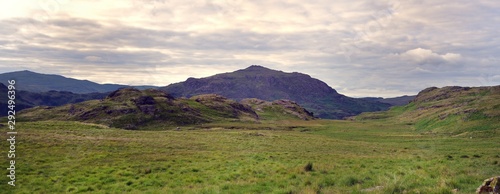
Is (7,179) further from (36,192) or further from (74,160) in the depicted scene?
(74,160)

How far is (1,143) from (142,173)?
25197 millimetres

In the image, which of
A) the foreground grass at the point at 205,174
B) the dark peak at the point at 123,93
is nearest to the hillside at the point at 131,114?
the dark peak at the point at 123,93

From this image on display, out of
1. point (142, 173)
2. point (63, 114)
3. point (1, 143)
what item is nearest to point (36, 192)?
point (142, 173)

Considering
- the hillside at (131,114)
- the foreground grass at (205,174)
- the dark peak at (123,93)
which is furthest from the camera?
the dark peak at (123,93)

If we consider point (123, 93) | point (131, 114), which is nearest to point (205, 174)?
point (131, 114)

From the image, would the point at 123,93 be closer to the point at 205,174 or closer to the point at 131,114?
the point at 131,114

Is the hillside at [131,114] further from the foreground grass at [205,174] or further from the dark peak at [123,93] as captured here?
the foreground grass at [205,174]

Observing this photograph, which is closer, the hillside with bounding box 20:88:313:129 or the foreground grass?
the foreground grass

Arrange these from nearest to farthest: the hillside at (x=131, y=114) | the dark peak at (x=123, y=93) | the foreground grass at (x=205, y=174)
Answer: the foreground grass at (x=205, y=174) → the hillside at (x=131, y=114) → the dark peak at (x=123, y=93)

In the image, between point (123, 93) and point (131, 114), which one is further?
point (123, 93)

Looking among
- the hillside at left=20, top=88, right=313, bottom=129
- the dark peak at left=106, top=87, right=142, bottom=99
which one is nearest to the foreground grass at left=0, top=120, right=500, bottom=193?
the hillside at left=20, top=88, right=313, bottom=129

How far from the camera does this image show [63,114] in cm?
15862

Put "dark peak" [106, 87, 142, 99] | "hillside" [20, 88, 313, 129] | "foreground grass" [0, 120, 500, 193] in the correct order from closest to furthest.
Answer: "foreground grass" [0, 120, 500, 193] < "hillside" [20, 88, 313, 129] < "dark peak" [106, 87, 142, 99]

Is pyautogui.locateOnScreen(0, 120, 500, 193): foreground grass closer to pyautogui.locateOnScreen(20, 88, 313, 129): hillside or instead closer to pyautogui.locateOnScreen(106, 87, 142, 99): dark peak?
pyautogui.locateOnScreen(20, 88, 313, 129): hillside
